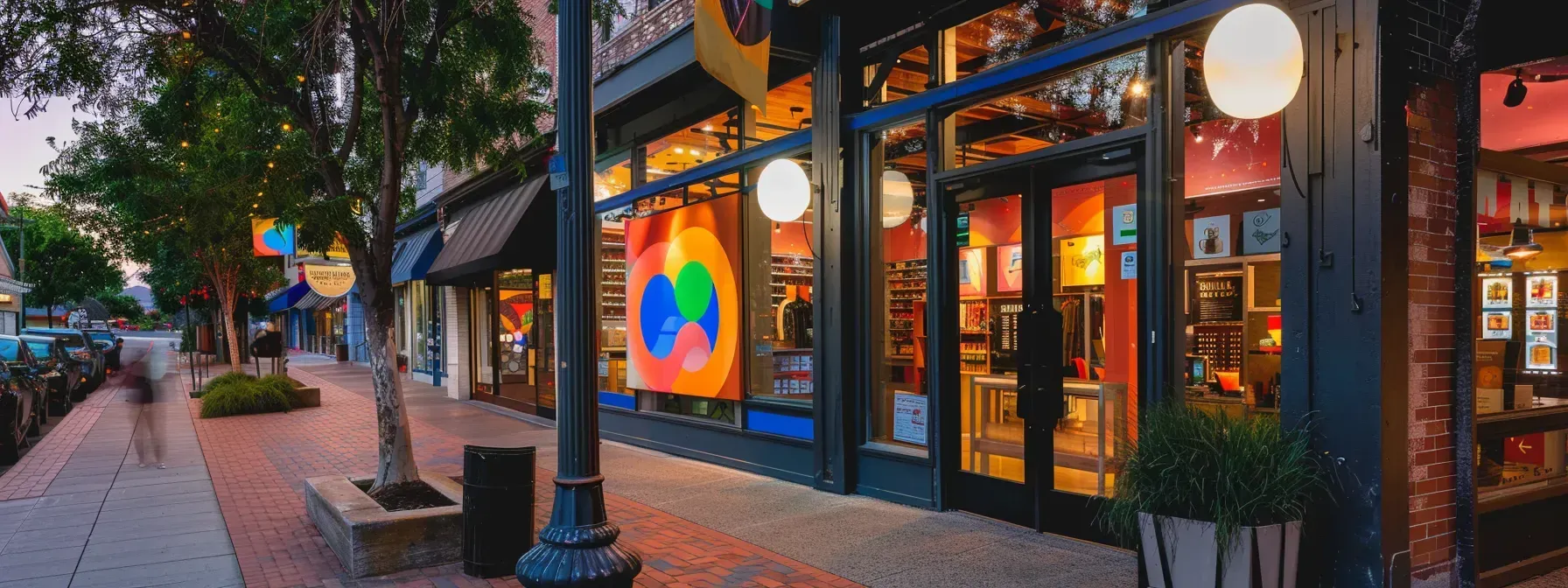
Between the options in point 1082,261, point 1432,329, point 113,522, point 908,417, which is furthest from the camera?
point 908,417

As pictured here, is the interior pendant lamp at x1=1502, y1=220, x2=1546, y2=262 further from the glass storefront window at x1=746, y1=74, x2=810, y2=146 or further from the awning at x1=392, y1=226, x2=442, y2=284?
the awning at x1=392, y1=226, x2=442, y2=284

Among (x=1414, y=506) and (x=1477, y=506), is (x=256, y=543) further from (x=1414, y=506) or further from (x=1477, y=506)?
(x=1477, y=506)

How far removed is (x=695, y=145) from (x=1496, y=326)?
772 centimetres

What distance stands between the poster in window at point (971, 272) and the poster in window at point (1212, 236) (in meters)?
1.68

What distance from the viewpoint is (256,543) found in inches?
271

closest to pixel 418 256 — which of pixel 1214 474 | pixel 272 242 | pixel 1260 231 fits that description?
pixel 272 242

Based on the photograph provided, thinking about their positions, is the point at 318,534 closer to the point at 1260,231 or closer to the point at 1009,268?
the point at 1009,268

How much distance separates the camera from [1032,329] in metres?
6.71

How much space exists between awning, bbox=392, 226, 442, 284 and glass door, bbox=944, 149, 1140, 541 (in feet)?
49.5

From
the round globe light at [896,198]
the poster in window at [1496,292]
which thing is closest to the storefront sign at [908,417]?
the round globe light at [896,198]

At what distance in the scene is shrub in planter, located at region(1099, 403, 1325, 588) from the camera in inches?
161

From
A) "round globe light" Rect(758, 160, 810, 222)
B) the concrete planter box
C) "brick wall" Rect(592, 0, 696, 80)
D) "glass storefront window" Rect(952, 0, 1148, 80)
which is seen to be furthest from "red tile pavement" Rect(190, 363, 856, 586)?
"brick wall" Rect(592, 0, 696, 80)

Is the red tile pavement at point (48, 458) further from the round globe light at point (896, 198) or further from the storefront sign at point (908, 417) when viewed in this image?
the round globe light at point (896, 198)

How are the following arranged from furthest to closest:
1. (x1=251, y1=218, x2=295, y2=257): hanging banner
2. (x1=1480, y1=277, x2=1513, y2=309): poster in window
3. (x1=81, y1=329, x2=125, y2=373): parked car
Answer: (x1=81, y1=329, x2=125, y2=373): parked car, (x1=251, y1=218, x2=295, y2=257): hanging banner, (x1=1480, y1=277, x2=1513, y2=309): poster in window
